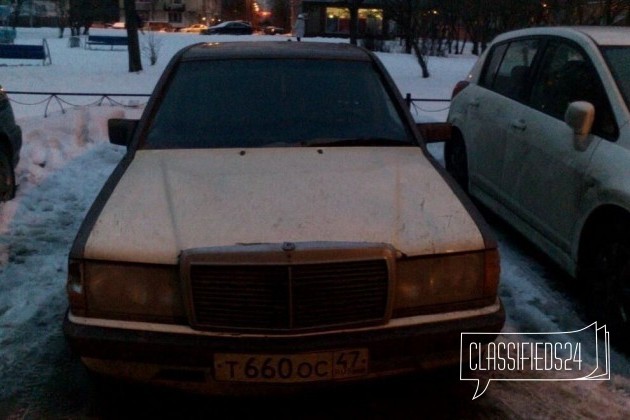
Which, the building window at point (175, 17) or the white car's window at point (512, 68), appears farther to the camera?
the building window at point (175, 17)

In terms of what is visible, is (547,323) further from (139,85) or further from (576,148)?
(139,85)

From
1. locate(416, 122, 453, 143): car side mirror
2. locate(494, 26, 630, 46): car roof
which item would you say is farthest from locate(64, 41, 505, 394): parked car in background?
locate(494, 26, 630, 46): car roof

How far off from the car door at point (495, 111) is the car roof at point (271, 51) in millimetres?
1383

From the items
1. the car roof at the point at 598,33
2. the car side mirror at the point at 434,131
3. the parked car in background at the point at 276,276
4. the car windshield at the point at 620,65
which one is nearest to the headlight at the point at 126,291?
the parked car in background at the point at 276,276

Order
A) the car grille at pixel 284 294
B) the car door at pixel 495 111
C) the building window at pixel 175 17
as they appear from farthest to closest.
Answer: the building window at pixel 175 17 < the car door at pixel 495 111 < the car grille at pixel 284 294

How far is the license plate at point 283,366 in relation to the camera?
2.79 meters

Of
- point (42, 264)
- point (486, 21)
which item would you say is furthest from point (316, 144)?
point (486, 21)

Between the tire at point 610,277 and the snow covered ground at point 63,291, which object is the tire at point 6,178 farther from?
the tire at point 610,277

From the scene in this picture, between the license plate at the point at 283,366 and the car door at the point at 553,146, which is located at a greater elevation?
the car door at the point at 553,146

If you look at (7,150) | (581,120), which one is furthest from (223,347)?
(7,150)

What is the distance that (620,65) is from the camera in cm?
453

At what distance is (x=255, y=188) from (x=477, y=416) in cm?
146

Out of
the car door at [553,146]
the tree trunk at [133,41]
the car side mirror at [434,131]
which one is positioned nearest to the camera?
the car door at [553,146]

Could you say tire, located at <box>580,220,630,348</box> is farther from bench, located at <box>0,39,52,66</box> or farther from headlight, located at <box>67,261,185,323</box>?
bench, located at <box>0,39,52,66</box>
